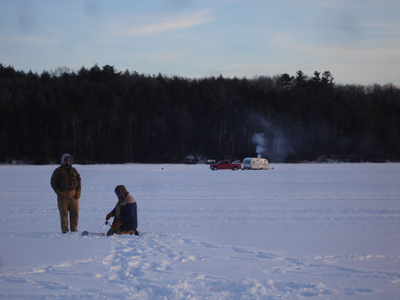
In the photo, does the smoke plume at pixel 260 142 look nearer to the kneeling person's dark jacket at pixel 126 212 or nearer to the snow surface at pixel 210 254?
the snow surface at pixel 210 254

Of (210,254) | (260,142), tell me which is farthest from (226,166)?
(210,254)

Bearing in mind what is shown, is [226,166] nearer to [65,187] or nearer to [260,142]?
[260,142]

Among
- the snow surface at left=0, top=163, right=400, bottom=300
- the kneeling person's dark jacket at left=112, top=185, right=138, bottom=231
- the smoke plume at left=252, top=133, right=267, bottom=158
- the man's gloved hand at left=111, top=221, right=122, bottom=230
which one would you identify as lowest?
the snow surface at left=0, top=163, right=400, bottom=300

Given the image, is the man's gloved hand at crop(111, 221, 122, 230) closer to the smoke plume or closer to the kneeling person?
the kneeling person

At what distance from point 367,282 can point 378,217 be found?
759 centimetres

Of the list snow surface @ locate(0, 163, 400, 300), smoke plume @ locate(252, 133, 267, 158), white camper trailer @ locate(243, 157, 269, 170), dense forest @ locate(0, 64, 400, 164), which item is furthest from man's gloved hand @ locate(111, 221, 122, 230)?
smoke plume @ locate(252, 133, 267, 158)

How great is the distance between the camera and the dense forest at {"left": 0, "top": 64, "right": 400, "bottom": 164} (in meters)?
79.0

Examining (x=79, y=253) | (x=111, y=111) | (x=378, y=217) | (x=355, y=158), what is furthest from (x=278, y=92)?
(x=79, y=253)

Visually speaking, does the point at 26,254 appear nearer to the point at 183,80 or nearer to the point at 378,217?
the point at 378,217

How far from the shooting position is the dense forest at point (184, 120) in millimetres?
79000

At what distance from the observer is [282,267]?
7.72m

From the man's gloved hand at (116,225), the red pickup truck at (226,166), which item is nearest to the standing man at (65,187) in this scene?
the man's gloved hand at (116,225)

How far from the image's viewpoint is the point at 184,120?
86.6 metres

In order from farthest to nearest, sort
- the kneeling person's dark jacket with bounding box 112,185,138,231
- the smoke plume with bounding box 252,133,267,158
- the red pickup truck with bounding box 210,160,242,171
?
the smoke plume with bounding box 252,133,267,158, the red pickup truck with bounding box 210,160,242,171, the kneeling person's dark jacket with bounding box 112,185,138,231
